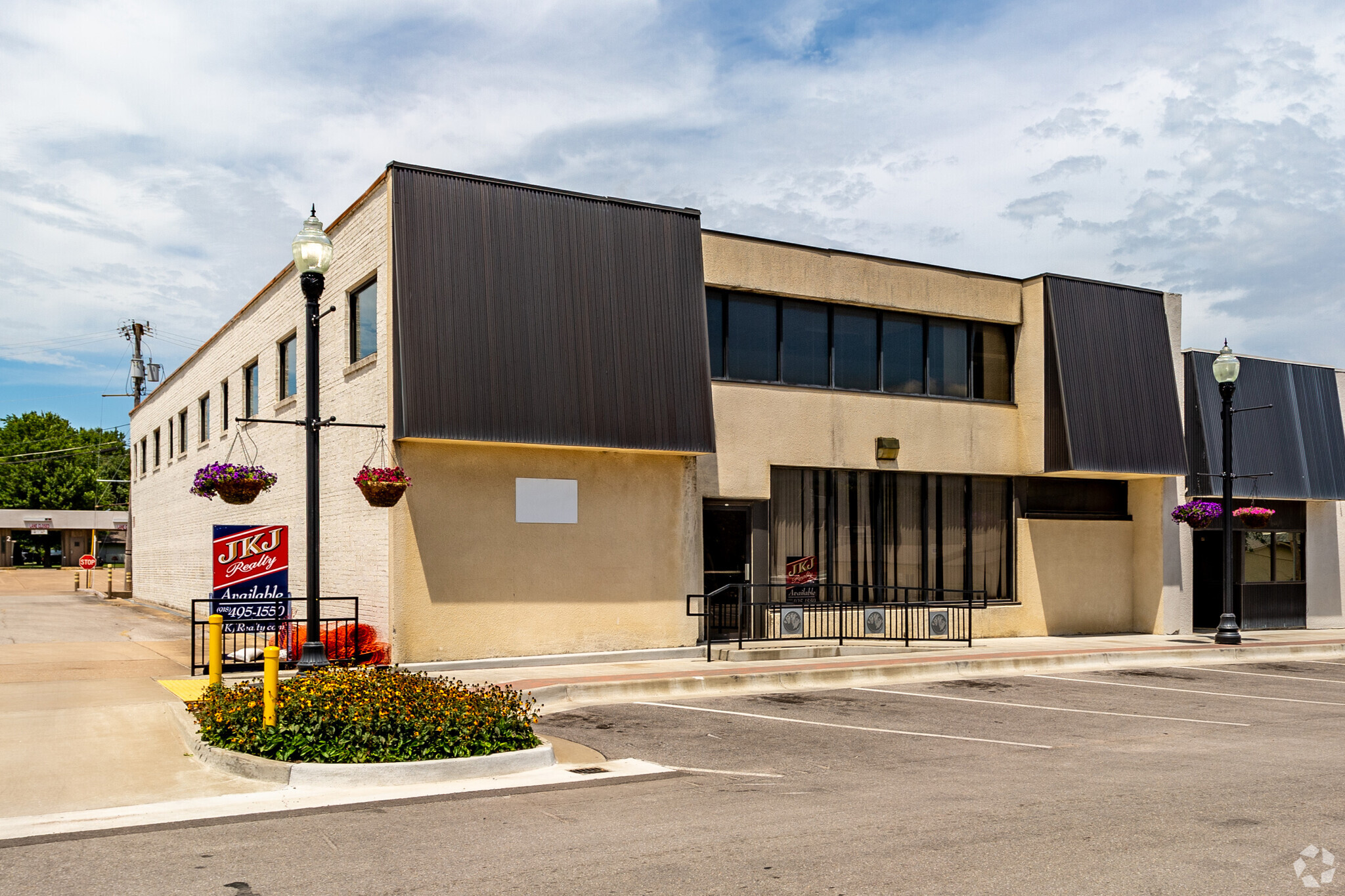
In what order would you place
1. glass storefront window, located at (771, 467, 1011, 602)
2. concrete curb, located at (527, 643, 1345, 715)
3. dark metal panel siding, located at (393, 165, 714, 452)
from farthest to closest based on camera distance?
glass storefront window, located at (771, 467, 1011, 602)
dark metal panel siding, located at (393, 165, 714, 452)
concrete curb, located at (527, 643, 1345, 715)

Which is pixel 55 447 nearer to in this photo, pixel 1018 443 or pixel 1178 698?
pixel 1018 443

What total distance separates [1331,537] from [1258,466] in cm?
395

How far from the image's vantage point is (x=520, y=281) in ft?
55.7

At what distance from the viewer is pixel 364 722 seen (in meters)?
9.52

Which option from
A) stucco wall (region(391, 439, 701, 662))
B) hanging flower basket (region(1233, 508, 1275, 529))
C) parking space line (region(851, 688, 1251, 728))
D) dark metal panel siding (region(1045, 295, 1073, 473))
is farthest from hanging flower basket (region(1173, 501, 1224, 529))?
stucco wall (region(391, 439, 701, 662))

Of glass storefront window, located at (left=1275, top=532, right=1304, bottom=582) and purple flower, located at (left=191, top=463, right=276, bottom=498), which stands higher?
purple flower, located at (left=191, top=463, right=276, bottom=498)

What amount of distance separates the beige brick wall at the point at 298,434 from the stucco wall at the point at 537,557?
72 centimetres

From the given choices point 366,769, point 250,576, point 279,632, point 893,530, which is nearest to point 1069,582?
point 893,530

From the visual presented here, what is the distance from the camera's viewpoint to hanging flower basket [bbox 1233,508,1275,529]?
23.0m

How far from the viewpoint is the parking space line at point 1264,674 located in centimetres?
1778

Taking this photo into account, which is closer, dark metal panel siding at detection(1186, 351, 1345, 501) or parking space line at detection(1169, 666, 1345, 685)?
parking space line at detection(1169, 666, 1345, 685)

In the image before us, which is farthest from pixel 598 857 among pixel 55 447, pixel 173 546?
pixel 55 447
